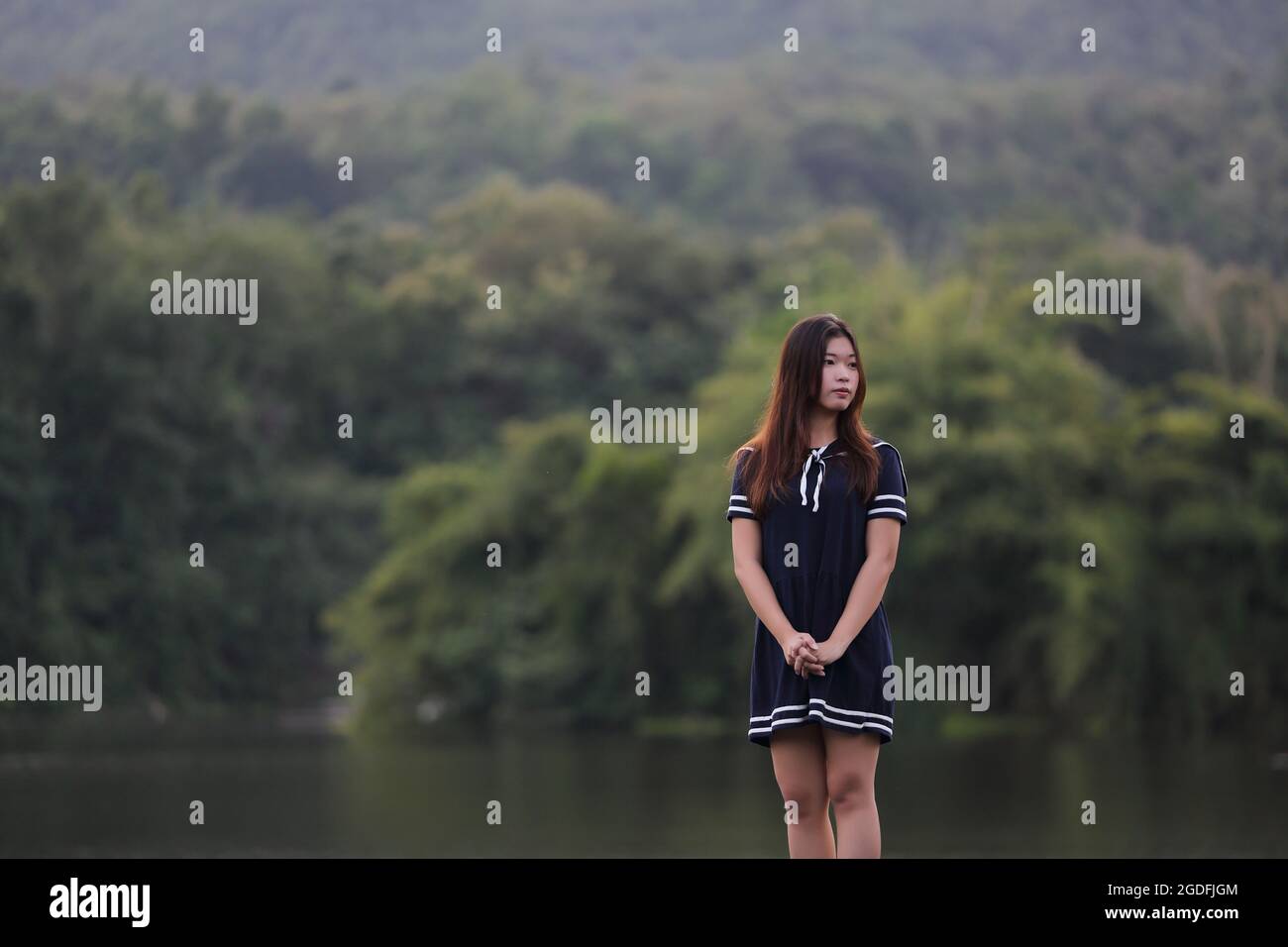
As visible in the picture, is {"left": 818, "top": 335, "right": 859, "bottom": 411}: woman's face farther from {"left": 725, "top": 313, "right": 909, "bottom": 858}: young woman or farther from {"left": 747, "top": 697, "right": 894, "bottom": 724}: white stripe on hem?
{"left": 747, "top": 697, "right": 894, "bottom": 724}: white stripe on hem

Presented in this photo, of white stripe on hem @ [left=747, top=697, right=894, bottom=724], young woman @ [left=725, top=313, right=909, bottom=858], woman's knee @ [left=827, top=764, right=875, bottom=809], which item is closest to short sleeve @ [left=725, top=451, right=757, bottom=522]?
young woman @ [left=725, top=313, right=909, bottom=858]

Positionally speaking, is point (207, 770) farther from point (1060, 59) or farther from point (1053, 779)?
point (1060, 59)

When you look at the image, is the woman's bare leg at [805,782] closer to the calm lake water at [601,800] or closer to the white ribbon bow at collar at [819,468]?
the white ribbon bow at collar at [819,468]

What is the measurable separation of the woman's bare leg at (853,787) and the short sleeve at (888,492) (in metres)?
Result: 0.41

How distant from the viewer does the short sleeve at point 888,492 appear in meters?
4.00

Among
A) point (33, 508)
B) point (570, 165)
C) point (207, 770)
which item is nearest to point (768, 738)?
point (207, 770)

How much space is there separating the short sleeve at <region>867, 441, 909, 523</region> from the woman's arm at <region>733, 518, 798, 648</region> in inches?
8.7

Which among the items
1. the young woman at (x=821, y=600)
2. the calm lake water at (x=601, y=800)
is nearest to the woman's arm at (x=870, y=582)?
the young woman at (x=821, y=600)

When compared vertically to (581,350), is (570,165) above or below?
above

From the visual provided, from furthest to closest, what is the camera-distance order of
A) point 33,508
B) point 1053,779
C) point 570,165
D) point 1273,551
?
point 570,165 → point 33,508 → point 1273,551 → point 1053,779

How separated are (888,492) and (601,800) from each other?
35.5 feet

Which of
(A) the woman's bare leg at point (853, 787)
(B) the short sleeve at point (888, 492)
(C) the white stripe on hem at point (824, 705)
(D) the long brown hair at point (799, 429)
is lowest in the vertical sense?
(A) the woman's bare leg at point (853, 787)
